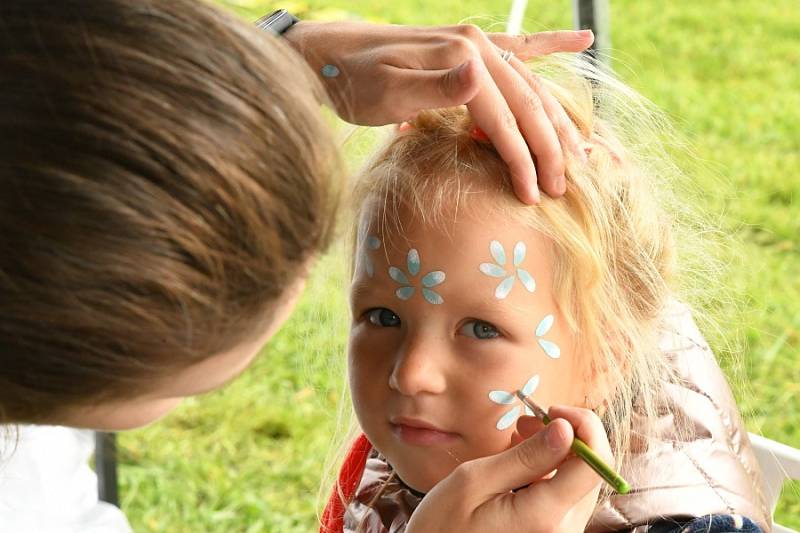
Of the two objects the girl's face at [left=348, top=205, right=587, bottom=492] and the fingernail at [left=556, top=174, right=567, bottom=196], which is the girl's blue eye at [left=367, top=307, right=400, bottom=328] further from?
the fingernail at [left=556, top=174, right=567, bottom=196]

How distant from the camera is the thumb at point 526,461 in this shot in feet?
3.76

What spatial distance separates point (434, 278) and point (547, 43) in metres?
0.35

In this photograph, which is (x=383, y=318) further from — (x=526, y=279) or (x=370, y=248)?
(x=526, y=279)

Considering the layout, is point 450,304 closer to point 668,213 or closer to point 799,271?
point 668,213

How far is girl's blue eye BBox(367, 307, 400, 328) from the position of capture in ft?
4.73

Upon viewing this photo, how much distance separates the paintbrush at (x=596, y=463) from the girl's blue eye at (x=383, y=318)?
266 millimetres

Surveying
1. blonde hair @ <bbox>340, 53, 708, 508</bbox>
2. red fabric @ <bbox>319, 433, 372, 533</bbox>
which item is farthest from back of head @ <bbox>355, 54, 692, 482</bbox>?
red fabric @ <bbox>319, 433, 372, 533</bbox>

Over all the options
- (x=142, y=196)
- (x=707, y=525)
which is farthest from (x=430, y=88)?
(x=707, y=525)

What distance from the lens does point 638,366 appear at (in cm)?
154

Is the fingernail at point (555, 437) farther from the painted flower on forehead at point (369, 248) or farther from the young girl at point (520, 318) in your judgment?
the painted flower on forehead at point (369, 248)

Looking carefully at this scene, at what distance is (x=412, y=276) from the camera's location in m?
1.41

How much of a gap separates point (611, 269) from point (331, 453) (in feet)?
2.40

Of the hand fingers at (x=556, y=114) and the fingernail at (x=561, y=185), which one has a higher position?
the hand fingers at (x=556, y=114)

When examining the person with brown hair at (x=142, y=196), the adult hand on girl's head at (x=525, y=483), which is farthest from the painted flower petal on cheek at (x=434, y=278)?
the person with brown hair at (x=142, y=196)
